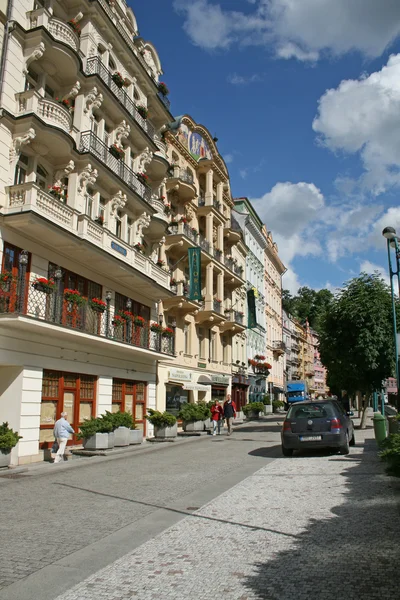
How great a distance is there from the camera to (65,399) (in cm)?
1848

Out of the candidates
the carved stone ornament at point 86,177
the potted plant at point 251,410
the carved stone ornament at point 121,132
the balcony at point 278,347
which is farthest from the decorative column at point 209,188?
the balcony at point 278,347

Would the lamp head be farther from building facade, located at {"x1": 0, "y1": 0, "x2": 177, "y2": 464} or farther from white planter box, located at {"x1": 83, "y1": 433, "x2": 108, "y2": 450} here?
white planter box, located at {"x1": 83, "y1": 433, "x2": 108, "y2": 450}

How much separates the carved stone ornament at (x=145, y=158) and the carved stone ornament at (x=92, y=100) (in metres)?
5.00

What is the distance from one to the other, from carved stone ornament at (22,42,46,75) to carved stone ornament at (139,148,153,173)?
866 centimetres

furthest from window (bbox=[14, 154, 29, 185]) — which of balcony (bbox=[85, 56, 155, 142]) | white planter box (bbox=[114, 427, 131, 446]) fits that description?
white planter box (bbox=[114, 427, 131, 446])

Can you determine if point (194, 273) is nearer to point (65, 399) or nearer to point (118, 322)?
point (118, 322)

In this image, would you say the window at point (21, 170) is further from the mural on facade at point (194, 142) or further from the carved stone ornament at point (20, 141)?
the mural on facade at point (194, 142)

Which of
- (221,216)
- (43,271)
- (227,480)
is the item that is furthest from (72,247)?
(221,216)

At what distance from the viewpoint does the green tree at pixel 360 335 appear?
2497 centimetres

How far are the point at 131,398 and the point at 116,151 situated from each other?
1083 centimetres

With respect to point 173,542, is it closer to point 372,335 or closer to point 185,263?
point 372,335

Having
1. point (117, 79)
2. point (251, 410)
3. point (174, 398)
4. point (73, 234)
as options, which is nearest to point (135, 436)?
point (73, 234)

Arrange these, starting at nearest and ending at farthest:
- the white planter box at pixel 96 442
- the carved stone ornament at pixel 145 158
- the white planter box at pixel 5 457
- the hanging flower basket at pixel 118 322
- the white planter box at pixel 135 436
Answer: the white planter box at pixel 5 457 → the white planter box at pixel 96 442 → the white planter box at pixel 135 436 → the hanging flower basket at pixel 118 322 → the carved stone ornament at pixel 145 158

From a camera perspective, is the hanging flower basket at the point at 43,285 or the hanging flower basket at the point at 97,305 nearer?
the hanging flower basket at the point at 43,285
